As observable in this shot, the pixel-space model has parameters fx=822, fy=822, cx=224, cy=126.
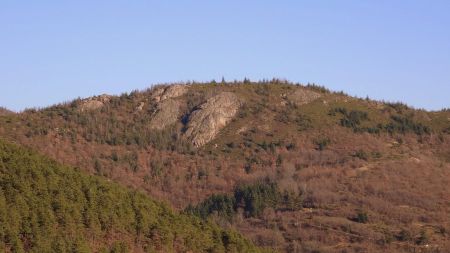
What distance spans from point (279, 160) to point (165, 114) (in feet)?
120

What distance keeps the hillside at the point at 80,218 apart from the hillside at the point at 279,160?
142ft

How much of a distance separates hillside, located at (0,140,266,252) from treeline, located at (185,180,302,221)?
192 ft

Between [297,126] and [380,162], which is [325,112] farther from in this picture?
[380,162]

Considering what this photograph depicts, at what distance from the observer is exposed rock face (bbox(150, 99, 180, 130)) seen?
190475 millimetres

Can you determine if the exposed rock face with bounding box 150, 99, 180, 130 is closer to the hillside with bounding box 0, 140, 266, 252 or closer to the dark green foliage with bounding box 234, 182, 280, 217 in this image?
the dark green foliage with bounding box 234, 182, 280, 217

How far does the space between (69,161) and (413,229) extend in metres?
69.2

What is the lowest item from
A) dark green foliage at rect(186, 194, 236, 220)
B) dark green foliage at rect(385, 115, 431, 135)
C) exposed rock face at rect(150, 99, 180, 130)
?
dark green foliage at rect(186, 194, 236, 220)

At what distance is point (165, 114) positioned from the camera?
193250 mm

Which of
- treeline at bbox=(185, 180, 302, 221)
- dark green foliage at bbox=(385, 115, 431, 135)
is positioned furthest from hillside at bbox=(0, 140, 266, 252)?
dark green foliage at bbox=(385, 115, 431, 135)

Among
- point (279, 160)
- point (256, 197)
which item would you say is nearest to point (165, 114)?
point (279, 160)

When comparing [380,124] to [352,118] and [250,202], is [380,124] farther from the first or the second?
[250,202]

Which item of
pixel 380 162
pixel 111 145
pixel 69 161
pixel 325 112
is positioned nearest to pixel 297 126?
pixel 325 112

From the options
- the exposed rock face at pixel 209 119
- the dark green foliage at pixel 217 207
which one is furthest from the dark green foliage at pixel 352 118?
the dark green foliage at pixel 217 207

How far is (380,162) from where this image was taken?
161125 millimetres
